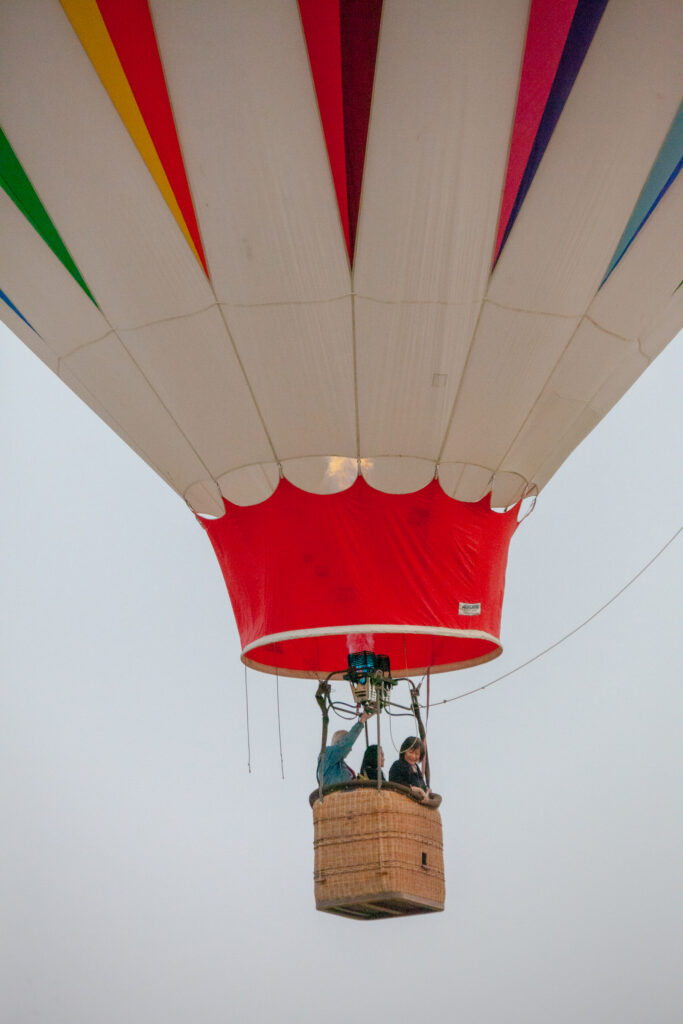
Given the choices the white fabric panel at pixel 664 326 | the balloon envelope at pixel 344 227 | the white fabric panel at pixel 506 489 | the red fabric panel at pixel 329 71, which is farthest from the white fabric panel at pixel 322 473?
the white fabric panel at pixel 664 326

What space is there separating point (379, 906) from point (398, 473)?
125cm

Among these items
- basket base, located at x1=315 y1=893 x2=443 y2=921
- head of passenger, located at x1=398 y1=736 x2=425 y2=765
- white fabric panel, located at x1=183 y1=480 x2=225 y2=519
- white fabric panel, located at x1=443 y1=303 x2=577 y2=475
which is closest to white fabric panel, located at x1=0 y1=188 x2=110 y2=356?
white fabric panel, located at x1=183 y1=480 x2=225 y2=519

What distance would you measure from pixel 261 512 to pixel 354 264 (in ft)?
2.81

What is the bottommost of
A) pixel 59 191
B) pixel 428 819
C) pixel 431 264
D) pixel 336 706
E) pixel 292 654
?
pixel 428 819

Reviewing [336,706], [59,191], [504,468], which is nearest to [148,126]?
[59,191]

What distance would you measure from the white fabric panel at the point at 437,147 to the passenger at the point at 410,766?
4.47ft

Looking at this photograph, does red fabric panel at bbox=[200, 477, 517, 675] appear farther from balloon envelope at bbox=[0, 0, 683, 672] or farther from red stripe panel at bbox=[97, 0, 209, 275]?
red stripe panel at bbox=[97, 0, 209, 275]

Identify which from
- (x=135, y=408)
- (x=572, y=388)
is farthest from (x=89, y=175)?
(x=572, y=388)

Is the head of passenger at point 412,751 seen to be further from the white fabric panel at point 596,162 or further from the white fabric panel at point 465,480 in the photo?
the white fabric panel at point 596,162

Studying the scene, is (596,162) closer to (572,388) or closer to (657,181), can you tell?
(657,181)

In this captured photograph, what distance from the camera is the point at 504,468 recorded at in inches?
153

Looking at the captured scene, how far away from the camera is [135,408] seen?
3.85m

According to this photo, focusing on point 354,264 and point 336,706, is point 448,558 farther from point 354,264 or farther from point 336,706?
point 354,264

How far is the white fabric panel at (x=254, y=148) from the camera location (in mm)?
3029
